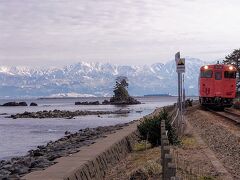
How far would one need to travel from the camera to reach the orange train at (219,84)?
39.4 meters

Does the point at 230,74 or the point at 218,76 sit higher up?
the point at 230,74

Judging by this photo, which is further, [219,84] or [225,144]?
[219,84]

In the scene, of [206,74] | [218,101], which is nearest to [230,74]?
[206,74]

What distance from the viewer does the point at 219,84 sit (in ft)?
129

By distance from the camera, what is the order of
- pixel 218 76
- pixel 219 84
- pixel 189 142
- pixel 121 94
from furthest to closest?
pixel 121 94, pixel 218 76, pixel 219 84, pixel 189 142

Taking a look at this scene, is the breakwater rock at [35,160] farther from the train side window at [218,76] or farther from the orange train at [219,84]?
the train side window at [218,76]

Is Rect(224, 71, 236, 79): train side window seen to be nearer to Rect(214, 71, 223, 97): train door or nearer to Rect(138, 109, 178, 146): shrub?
Rect(214, 71, 223, 97): train door

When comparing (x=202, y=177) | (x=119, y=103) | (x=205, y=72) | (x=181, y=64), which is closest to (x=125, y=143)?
(x=181, y=64)

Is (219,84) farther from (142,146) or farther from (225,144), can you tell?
(225,144)

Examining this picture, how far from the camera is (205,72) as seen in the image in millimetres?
40188

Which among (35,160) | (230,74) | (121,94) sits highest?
(230,74)

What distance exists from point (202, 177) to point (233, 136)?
29.0 feet

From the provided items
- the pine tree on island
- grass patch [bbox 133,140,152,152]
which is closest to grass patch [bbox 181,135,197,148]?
grass patch [bbox 133,140,152,152]

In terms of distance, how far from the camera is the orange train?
39.4 metres
